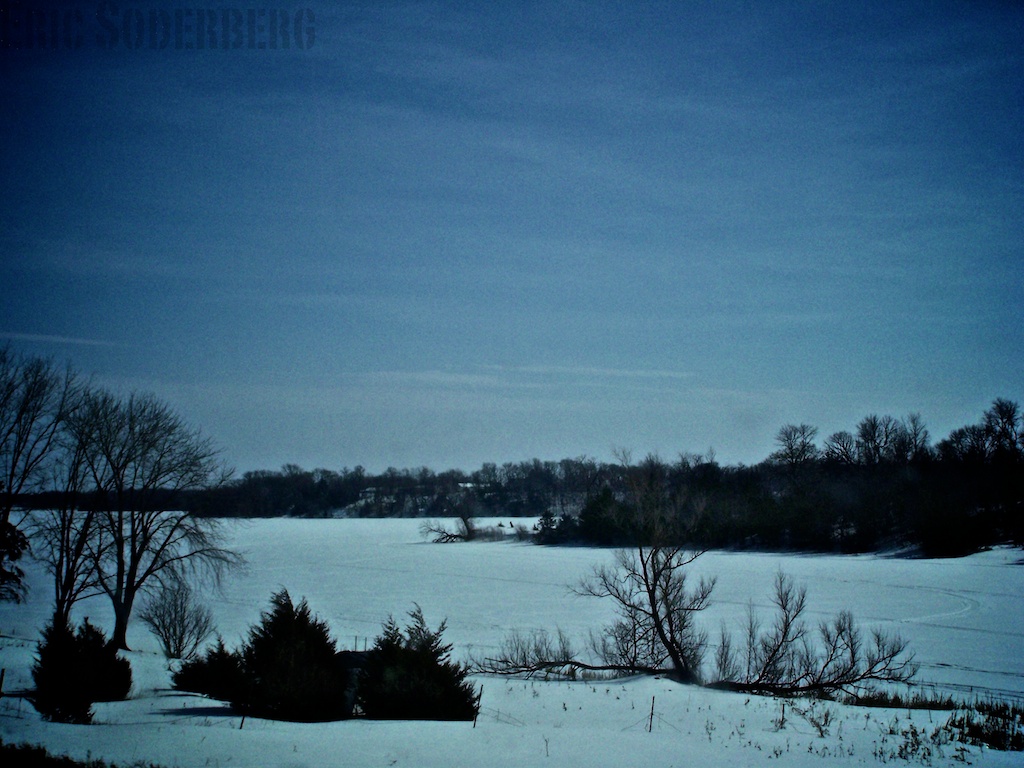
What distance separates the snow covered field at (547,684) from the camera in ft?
36.0

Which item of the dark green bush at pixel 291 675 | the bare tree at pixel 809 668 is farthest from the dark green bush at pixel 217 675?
the bare tree at pixel 809 668

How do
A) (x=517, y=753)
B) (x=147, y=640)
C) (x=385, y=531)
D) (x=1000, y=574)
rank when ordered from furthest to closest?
(x=385, y=531)
(x=1000, y=574)
(x=147, y=640)
(x=517, y=753)

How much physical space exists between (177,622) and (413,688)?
20626 millimetres

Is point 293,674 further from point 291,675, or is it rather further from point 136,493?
point 136,493

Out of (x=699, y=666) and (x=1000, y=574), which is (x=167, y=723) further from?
(x=1000, y=574)

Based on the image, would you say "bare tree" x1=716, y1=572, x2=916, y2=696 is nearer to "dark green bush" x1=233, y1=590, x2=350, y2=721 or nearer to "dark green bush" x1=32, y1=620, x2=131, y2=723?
"dark green bush" x1=233, y1=590, x2=350, y2=721

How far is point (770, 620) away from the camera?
109 ft

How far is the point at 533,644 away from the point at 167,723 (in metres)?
16.9

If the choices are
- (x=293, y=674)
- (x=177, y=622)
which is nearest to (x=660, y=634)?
(x=293, y=674)

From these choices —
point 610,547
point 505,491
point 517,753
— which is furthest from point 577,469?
point 517,753

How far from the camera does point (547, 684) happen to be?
2230 cm

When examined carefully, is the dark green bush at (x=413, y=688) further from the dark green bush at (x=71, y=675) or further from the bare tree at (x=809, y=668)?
the bare tree at (x=809, y=668)

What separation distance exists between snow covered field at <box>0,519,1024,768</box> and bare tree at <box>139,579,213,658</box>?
1.18 m

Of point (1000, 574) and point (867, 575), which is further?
point (867, 575)
